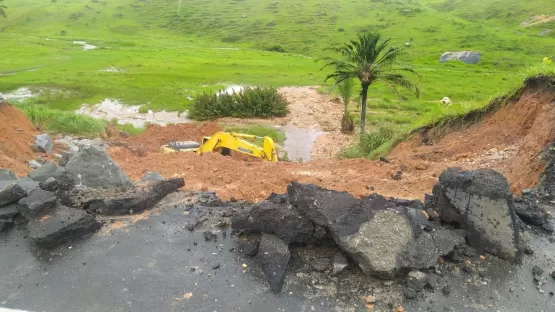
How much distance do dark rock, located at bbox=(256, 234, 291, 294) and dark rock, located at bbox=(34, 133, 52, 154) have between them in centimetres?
1463

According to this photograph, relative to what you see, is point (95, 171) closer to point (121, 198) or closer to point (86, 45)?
point (121, 198)

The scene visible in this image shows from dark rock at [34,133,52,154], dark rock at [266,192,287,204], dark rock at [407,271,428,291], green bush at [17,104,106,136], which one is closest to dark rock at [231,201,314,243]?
dark rock at [266,192,287,204]

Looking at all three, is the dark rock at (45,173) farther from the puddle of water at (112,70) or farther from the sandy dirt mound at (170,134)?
the puddle of water at (112,70)

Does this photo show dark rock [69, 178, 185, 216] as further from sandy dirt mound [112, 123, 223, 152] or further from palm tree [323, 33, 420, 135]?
palm tree [323, 33, 420, 135]

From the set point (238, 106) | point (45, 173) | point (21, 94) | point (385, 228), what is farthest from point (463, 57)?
point (385, 228)

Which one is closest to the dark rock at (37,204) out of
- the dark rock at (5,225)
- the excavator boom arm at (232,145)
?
the dark rock at (5,225)

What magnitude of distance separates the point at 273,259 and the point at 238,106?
28.4 metres

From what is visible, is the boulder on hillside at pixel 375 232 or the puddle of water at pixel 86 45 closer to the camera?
the boulder on hillside at pixel 375 232

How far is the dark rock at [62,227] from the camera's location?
27.9 feet

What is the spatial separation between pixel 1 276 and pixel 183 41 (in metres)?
Result: 81.7

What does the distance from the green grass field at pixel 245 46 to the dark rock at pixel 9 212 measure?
15.0 metres

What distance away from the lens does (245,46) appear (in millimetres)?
80875

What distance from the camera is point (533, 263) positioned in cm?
771

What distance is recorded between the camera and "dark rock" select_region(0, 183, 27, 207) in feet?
30.6
